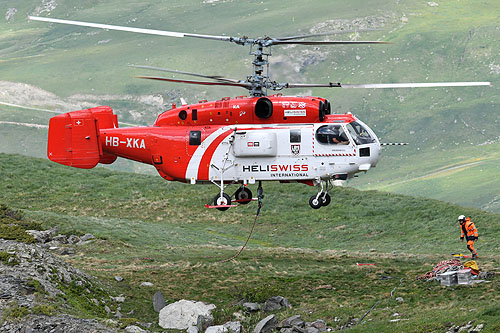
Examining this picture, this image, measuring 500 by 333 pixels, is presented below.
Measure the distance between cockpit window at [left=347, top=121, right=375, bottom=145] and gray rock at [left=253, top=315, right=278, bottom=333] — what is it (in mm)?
8530

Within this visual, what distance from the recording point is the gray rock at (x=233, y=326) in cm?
2836

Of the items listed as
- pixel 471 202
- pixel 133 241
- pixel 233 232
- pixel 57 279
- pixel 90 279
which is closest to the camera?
pixel 57 279

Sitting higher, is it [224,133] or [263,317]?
[224,133]

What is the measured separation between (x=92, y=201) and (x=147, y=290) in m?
31.1

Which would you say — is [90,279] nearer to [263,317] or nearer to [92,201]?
[263,317]

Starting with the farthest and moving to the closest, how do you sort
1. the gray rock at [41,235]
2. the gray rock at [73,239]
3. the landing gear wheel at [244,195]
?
the gray rock at [73,239] → the gray rock at [41,235] → the landing gear wheel at [244,195]

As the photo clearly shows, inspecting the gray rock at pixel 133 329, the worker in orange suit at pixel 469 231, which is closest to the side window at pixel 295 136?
the worker in orange suit at pixel 469 231

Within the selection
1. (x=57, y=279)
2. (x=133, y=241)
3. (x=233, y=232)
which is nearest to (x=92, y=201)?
(x=233, y=232)

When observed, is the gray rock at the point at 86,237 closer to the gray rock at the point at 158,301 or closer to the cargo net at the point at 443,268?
the gray rock at the point at 158,301

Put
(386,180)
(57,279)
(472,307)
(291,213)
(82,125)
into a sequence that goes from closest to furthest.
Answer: (472,307), (57,279), (82,125), (291,213), (386,180)

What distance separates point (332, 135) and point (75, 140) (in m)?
11.6

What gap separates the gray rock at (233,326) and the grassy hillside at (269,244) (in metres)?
0.83

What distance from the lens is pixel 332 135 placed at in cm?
3222

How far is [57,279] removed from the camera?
29172 millimetres
